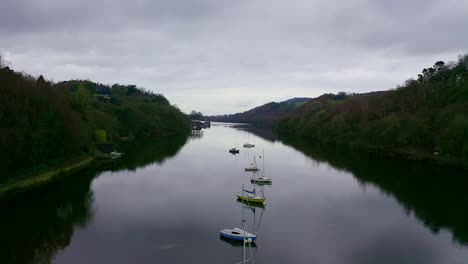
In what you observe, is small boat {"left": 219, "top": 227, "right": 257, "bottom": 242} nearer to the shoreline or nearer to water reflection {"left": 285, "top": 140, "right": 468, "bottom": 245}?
water reflection {"left": 285, "top": 140, "right": 468, "bottom": 245}

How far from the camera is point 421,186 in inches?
1403

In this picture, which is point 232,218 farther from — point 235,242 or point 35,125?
point 35,125

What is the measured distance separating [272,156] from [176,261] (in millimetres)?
43900

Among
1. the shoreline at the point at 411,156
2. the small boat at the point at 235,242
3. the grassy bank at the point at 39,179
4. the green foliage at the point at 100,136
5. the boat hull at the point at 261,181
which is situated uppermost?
the green foliage at the point at 100,136

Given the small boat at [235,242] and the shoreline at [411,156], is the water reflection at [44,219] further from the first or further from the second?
the shoreline at [411,156]

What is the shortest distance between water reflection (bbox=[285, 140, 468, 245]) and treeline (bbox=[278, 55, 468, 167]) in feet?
12.4

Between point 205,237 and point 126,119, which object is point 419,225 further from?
point 126,119

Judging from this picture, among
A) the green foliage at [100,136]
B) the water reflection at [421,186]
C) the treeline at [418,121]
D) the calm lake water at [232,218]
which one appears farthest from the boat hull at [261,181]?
the green foliage at [100,136]

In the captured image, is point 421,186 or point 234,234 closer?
point 234,234

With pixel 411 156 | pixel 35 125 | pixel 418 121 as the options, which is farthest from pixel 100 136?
pixel 418 121

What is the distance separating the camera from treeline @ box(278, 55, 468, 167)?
152 feet

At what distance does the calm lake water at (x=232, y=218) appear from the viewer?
64.0 ft

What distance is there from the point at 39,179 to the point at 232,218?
1867cm

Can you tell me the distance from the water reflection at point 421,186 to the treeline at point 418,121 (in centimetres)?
377
